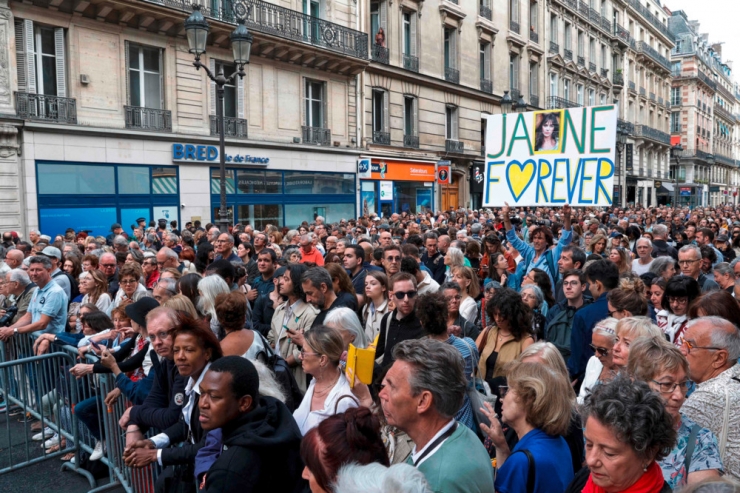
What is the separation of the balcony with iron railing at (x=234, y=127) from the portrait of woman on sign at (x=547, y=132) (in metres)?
12.2

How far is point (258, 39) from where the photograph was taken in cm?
1875

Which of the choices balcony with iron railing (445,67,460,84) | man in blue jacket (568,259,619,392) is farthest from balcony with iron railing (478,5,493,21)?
man in blue jacket (568,259,619,392)

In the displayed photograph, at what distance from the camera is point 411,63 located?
2544 cm

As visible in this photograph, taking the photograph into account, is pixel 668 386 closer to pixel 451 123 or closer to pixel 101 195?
pixel 101 195

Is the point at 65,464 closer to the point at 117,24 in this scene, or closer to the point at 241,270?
the point at 241,270

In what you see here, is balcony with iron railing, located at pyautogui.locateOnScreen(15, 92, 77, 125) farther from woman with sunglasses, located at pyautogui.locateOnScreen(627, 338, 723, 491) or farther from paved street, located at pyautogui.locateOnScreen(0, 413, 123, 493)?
woman with sunglasses, located at pyautogui.locateOnScreen(627, 338, 723, 491)

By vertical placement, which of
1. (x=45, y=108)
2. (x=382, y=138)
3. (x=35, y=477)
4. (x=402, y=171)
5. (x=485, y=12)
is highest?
(x=485, y=12)

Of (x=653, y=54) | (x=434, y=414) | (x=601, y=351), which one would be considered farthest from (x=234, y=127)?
(x=653, y=54)

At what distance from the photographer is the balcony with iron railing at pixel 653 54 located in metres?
51.0

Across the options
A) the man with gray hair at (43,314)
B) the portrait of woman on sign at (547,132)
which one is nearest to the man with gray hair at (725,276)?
the portrait of woman on sign at (547,132)

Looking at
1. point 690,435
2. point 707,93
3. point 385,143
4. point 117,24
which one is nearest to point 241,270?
point 690,435

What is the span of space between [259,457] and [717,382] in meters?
2.22

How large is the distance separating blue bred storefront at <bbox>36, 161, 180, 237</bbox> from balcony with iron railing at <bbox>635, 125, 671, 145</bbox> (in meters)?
44.9

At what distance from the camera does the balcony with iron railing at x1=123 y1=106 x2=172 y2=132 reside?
637 inches
